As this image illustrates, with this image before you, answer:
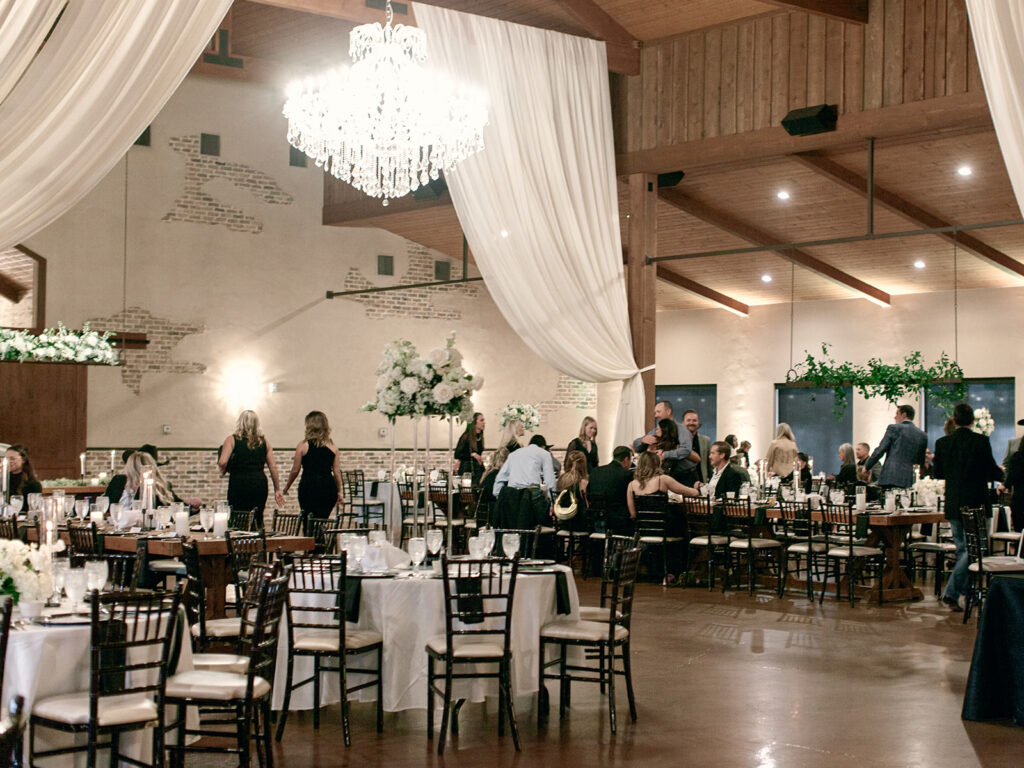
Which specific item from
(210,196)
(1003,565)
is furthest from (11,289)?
(1003,565)

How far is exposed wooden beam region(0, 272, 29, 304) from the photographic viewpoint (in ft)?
47.8

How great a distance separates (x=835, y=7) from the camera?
10234 mm

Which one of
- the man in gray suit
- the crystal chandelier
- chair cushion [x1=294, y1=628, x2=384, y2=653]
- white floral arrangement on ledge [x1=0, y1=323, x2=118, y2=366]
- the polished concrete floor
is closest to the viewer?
the polished concrete floor

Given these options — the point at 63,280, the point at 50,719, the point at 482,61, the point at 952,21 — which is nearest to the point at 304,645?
the point at 50,719

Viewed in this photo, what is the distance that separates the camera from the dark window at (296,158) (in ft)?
53.1

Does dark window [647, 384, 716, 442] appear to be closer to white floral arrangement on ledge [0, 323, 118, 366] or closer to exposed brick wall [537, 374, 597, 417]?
exposed brick wall [537, 374, 597, 417]

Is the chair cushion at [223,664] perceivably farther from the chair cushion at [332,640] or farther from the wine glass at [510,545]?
the wine glass at [510,545]

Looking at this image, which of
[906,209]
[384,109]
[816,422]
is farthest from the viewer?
[816,422]

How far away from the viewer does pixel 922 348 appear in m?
16.5

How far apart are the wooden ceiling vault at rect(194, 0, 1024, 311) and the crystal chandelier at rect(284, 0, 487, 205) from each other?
1.48 meters

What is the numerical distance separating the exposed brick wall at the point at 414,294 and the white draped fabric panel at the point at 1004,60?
37.5 feet

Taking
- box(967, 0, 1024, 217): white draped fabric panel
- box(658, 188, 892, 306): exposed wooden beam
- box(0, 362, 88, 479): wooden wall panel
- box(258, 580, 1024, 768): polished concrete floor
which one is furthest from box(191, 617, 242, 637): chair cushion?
box(658, 188, 892, 306): exposed wooden beam

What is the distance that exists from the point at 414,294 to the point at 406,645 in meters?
12.0

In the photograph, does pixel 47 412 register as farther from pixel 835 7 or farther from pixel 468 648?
pixel 468 648
